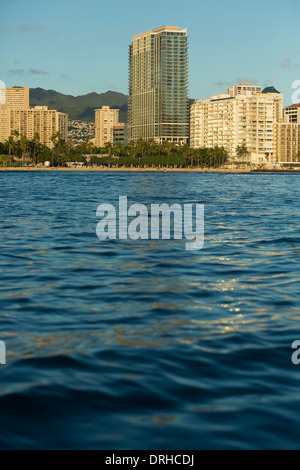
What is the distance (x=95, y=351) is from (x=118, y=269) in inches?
272

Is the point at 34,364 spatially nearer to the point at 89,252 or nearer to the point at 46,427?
the point at 46,427

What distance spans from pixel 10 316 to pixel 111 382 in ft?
11.5

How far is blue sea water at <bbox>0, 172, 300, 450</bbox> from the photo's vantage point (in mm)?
5984

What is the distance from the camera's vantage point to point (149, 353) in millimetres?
8211

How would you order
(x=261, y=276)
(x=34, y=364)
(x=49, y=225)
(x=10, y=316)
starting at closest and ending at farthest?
1. (x=34, y=364)
2. (x=10, y=316)
3. (x=261, y=276)
4. (x=49, y=225)

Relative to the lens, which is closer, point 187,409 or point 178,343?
point 187,409

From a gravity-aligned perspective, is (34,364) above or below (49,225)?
below

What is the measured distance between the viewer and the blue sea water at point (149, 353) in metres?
5.98

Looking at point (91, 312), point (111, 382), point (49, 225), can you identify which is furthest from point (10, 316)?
point (49, 225)

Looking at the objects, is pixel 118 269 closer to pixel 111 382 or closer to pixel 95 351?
pixel 95 351

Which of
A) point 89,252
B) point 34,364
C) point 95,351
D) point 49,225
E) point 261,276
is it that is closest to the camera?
point 34,364

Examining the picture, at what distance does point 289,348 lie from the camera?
28.0 ft

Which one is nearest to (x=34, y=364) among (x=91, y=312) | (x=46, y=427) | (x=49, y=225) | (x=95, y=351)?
(x=95, y=351)

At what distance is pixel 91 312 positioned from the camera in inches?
412
